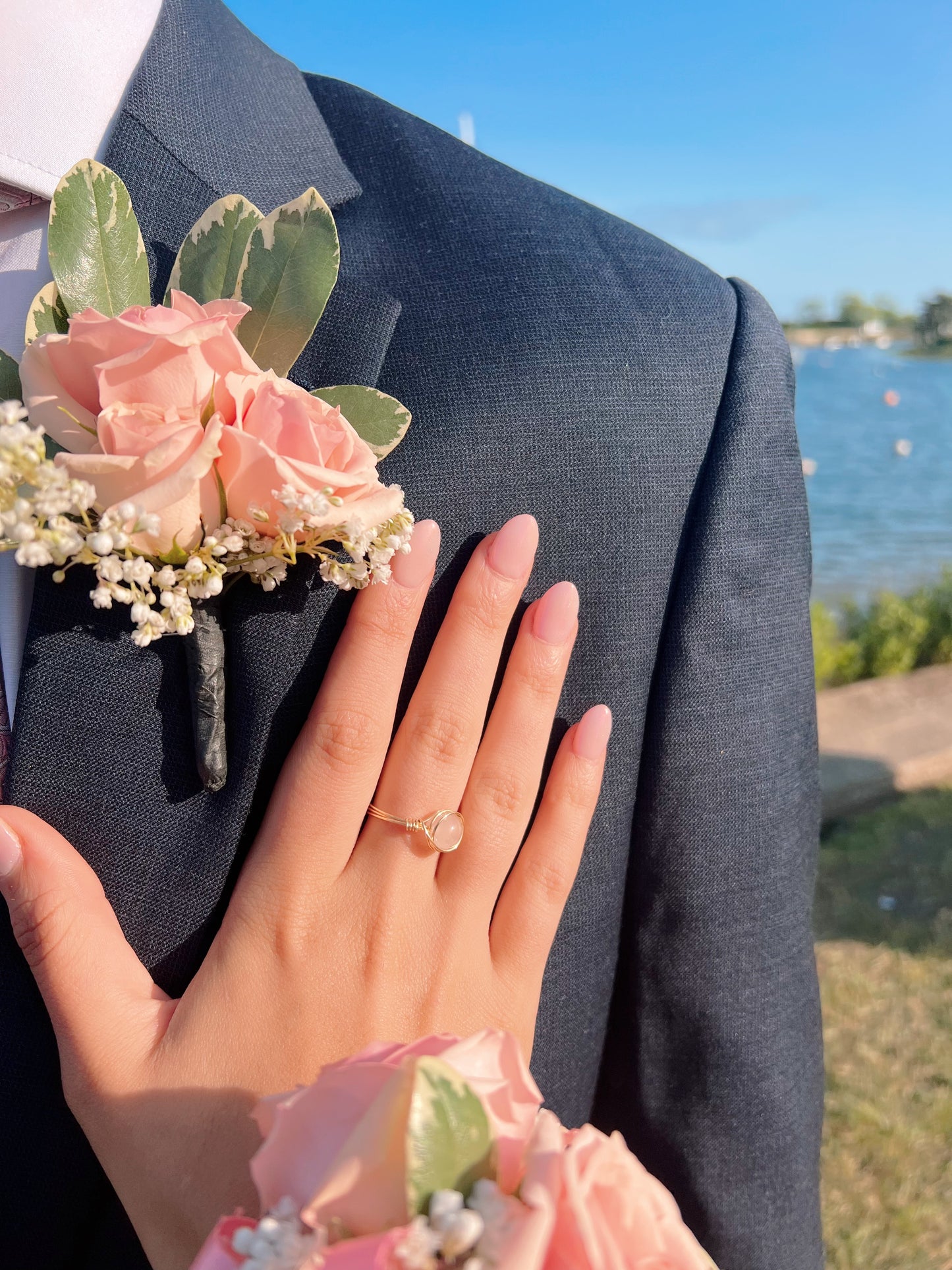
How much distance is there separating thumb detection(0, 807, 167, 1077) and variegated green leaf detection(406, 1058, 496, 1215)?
512mm

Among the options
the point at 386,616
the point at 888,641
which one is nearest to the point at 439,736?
the point at 386,616

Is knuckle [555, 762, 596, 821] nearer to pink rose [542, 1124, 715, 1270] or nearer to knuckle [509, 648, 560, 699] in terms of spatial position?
knuckle [509, 648, 560, 699]

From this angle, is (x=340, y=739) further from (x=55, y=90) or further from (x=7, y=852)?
(x=55, y=90)

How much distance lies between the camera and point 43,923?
92 cm

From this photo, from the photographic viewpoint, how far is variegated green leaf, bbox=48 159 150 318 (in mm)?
847

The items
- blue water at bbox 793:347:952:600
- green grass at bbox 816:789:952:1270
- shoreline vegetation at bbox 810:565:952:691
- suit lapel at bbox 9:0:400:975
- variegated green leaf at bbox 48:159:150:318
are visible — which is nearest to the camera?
variegated green leaf at bbox 48:159:150:318

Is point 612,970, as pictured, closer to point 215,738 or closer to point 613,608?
point 613,608

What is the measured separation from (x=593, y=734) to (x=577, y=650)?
11 centimetres

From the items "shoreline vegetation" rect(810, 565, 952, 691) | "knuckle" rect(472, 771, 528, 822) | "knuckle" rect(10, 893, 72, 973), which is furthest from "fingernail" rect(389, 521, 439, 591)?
"shoreline vegetation" rect(810, 565, 952, 691)

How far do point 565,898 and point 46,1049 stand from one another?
25.0 inches

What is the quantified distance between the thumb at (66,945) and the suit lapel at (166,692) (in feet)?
0.17

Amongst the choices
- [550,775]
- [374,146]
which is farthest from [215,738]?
[374,146]

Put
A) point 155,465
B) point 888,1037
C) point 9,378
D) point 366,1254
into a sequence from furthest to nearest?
point 888,1037 → point 9,378 → point 155,465 → point 366,1254

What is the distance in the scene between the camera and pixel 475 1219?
1.73ft
